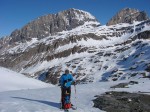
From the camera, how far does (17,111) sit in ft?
59.0

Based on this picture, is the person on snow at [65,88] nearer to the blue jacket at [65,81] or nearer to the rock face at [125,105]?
the blue jacket at [65,81]

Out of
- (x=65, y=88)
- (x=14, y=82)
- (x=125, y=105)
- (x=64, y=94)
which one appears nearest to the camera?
(x=64, y=94)

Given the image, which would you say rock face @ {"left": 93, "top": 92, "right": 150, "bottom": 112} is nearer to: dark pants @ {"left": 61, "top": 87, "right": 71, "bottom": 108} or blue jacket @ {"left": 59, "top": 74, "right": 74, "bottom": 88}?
dark pants @ {"left": 61, "top": 87, "right": 71, "bottom": 108}

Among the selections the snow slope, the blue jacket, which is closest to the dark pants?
the blue jacket

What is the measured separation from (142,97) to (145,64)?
14956cm

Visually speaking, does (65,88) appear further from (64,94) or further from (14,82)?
(14,82)

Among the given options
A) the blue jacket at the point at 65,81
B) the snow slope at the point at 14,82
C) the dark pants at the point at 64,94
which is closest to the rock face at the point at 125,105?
the dark pants at the point at 64,94

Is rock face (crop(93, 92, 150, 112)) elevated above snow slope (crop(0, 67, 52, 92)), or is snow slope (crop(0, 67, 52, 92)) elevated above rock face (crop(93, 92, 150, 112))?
snow slope (crop(0, 67, 52, 92))

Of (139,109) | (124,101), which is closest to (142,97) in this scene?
(124,101)

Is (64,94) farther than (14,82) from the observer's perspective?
No

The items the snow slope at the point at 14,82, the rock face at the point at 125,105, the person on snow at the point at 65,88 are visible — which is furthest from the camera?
the snow slope at the point at 14,82

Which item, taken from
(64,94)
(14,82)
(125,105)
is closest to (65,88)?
(64,94)

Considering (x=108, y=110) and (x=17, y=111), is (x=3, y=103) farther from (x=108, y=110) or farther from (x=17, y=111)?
(x=108, y=110)

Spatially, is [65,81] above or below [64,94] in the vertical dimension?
above
